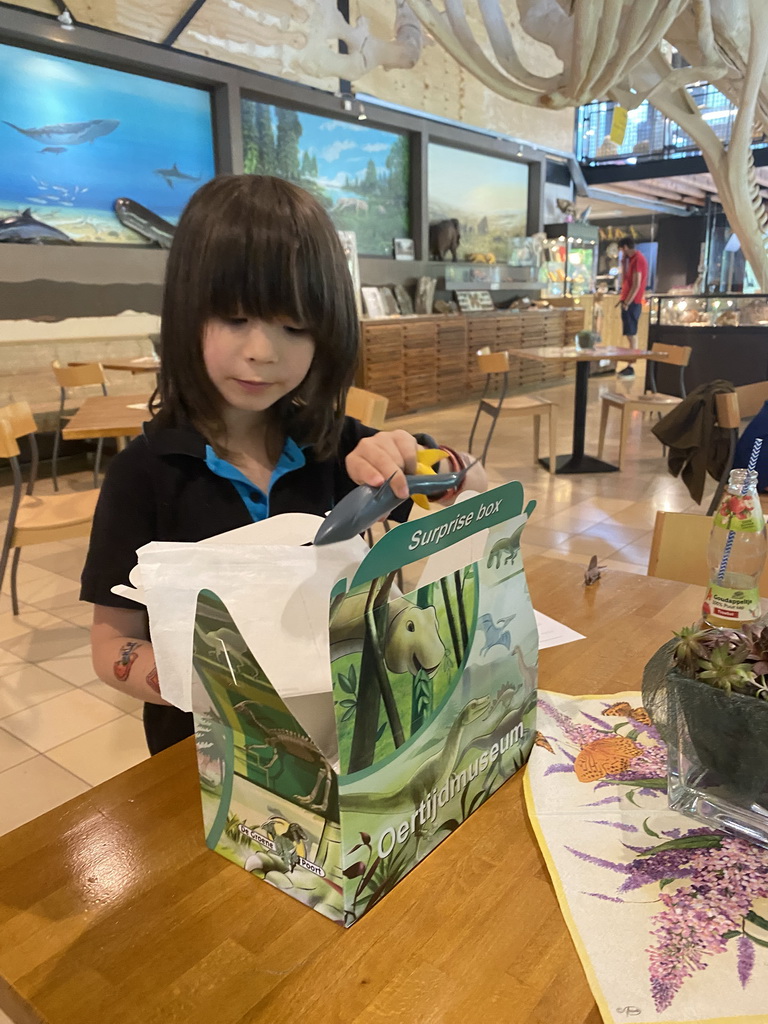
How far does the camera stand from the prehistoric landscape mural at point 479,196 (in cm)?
912

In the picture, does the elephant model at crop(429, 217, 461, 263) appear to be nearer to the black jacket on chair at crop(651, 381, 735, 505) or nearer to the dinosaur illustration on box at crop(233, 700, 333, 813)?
the black jacket on chair at crop(651, 381, 735, 505)

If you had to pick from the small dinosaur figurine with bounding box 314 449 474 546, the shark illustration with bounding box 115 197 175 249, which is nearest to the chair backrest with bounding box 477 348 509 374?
the shark illustration with bounding box 115 197 175 249

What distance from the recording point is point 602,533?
13.5 feet

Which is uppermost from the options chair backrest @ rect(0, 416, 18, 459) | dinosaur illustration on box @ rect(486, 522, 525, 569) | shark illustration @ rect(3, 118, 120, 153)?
shark illustration @ rect(3, 118, 120, 153)

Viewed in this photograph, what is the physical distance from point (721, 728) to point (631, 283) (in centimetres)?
1117

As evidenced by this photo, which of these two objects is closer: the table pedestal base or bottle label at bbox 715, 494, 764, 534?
bottle label at bbox 715, 494, 764, 534

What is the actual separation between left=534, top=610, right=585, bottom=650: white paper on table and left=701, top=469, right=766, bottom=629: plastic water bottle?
20cm

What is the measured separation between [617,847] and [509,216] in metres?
10.7

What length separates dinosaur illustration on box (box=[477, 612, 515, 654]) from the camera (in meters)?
0.66

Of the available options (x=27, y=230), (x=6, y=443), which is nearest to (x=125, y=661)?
(x=6, y=443)

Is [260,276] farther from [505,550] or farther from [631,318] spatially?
[631,318]

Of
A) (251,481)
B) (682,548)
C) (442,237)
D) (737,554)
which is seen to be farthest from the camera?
(442,237)

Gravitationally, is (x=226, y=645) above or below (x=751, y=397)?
above

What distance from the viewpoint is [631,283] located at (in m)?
10.7
